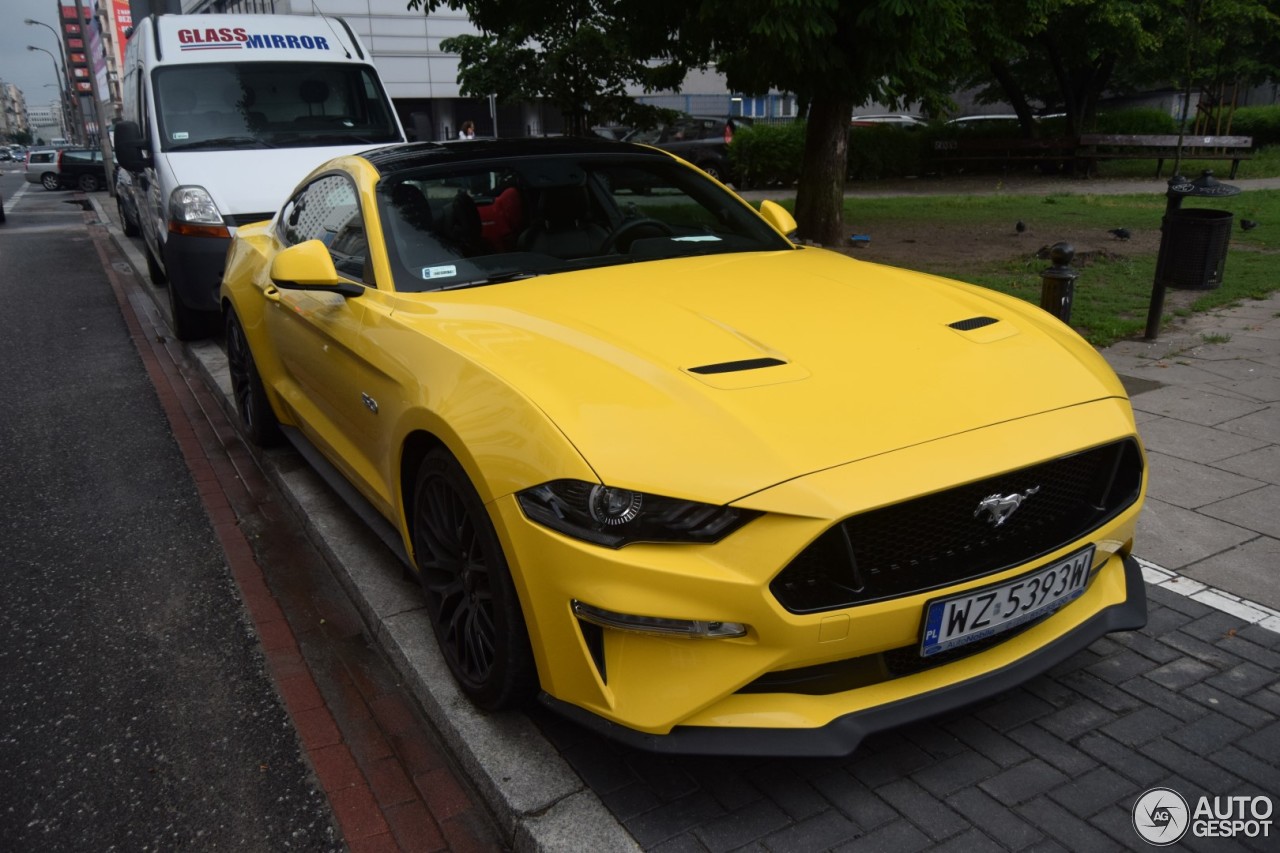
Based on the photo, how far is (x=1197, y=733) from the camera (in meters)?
2.83

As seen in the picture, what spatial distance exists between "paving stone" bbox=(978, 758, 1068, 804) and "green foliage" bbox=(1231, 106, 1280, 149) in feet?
112

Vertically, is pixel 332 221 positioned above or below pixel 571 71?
below

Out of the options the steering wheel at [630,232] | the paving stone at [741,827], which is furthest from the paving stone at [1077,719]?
the steering wheel at [630,232]

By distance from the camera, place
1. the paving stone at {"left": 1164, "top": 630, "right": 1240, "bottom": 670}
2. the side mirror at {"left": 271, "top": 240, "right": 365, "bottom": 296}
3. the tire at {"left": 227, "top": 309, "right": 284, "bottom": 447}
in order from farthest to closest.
Result: the tire at {"left": 227, "top": 309, "right": 284, "bottom": 447} → the side mirror at {"left": 271, "top": 240, "right": 365, "bottom": 296} → the paving stone at {"left": 1164, "top": 630, "right": 1240, "bottom": 670}

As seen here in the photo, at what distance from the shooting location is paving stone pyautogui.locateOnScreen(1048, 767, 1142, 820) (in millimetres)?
2549

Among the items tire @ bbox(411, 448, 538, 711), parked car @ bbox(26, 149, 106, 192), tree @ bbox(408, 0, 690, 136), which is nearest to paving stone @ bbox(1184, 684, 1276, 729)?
tire @ bbox(411, 448, 538, 711)

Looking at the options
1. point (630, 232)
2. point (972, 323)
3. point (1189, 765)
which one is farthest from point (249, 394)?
point (1189, 765)

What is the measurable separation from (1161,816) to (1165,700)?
57 centimetres

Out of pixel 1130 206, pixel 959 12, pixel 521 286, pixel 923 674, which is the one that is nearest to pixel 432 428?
pixel 521 286

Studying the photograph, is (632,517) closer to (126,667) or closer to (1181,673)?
(1181,673)

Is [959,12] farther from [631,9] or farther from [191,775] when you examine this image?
[191,775]

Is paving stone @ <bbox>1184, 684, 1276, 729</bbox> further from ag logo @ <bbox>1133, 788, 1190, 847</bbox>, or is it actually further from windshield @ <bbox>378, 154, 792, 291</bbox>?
windshield @ <bbox>378, 154, 792, 291</bbox>

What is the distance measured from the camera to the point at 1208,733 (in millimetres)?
2824

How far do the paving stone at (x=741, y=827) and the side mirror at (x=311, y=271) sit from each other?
2.23 meters
